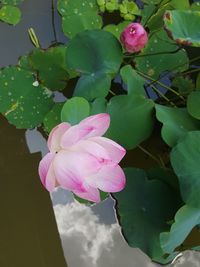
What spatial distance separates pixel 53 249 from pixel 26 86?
0.38 meters

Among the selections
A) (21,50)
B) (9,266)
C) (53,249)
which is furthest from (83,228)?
(21,50)

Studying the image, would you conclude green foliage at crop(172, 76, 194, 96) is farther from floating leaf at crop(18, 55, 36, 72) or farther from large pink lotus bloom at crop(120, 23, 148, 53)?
floating leaf at crop(18, 55, 36, 72)

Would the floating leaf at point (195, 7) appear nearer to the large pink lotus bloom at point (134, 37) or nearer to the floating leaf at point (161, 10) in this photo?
the floating leaf at point (161, 10)

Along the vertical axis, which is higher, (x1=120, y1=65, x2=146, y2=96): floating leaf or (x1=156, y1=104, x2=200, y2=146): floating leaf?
(x1=120, y1=65, x2=146, y2=96): floating leaf

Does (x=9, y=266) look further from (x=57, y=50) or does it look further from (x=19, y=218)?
(x=57, y=50)

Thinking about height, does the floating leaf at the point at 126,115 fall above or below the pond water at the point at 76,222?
above

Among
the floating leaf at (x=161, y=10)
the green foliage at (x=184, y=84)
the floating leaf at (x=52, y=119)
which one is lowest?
the green foliage at (x=184, y=84)

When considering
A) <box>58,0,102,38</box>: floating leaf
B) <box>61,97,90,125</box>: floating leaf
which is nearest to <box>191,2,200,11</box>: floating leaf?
<box>58,0,102,38</box>: floating leaf

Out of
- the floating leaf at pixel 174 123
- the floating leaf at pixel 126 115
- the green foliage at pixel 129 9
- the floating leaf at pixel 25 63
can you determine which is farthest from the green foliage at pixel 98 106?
the green foliage at pixel 129 9

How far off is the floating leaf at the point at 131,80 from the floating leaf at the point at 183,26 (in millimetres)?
141

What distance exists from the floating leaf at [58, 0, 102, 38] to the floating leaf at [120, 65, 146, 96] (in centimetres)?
22

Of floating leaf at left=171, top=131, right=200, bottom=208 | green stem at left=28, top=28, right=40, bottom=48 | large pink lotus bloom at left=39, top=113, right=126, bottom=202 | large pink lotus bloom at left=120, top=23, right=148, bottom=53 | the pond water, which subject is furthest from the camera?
green stem at left=28, top=28, right=40, bottom=48

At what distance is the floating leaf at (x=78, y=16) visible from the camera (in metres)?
1.22

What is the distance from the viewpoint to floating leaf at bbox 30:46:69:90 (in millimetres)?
1137
